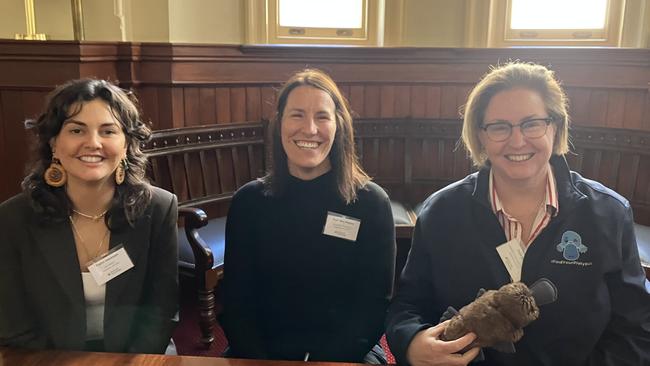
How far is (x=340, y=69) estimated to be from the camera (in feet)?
11.4

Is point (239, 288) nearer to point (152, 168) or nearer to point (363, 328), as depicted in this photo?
point (363, 328)

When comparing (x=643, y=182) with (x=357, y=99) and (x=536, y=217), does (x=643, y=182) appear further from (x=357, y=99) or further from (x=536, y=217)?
(x=536, y=217)

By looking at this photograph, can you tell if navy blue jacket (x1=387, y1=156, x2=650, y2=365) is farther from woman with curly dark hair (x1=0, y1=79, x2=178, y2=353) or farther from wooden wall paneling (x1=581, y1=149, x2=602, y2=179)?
wooden wall paneling (x1=581, y1=149, x2=602, y2=179)

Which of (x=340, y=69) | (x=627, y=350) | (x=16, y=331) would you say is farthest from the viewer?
(x=340, y=69)

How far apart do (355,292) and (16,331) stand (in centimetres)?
95

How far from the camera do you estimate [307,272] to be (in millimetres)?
1793

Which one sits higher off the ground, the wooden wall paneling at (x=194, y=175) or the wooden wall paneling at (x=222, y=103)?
the wooden wall paneling at (x=222, y=103)

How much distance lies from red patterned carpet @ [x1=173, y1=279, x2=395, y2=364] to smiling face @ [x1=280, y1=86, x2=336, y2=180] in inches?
47.6

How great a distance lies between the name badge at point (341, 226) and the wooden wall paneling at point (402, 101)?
193cm

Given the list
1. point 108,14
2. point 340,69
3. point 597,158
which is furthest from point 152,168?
point 597,158

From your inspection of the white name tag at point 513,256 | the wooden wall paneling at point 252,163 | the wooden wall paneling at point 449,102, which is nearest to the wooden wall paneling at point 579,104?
the wooden wall paneling at point 449,102

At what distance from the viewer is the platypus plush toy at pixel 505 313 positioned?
1.22m

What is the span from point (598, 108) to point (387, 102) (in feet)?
3.93

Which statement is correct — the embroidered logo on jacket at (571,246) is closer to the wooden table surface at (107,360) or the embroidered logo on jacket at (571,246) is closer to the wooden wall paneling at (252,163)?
the wooden table surface at (107,360)
